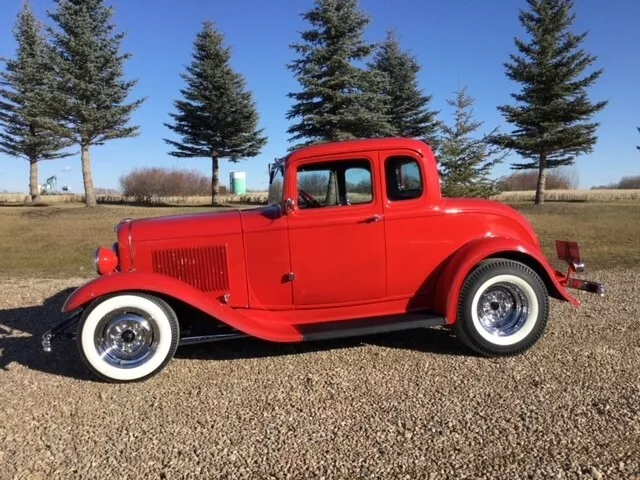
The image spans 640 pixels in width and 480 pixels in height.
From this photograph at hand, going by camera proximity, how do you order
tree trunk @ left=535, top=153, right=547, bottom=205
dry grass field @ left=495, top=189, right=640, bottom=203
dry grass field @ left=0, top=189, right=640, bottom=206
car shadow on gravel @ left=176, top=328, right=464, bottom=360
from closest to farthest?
car shadow on gravel @ left=176, top=328, right=464, bottom=360 → tree trunk @ left=535, top=153, right=547, bottom=205 → dry grass field @ left=0, top=189, right=640, bottom=206 → dry grass field @ left=495, top=189, right=640, bottom=203

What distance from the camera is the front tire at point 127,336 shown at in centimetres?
427

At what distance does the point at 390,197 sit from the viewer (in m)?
4.86

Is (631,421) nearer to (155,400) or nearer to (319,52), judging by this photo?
(155,400)

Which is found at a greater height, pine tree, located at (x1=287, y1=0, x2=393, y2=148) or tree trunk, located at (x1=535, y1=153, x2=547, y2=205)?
pine tree, located at (x1=287, y1=0, x2=393, y2=148)

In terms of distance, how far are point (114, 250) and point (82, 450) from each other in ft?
6.74

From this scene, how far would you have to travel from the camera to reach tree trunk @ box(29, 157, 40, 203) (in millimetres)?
34750

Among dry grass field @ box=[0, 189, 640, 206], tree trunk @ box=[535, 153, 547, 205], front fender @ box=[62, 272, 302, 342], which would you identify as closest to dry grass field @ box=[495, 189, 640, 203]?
dry grass field @ box=[0, 189, 640, 206]

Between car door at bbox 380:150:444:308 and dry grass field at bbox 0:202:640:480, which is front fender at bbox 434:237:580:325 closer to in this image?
car door at bbox 380:150:444:308

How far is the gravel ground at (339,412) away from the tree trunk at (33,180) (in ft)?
110

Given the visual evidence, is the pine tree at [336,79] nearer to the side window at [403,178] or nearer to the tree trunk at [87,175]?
the tree trunk at [87,175]

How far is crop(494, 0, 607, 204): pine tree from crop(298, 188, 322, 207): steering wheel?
88.3ft

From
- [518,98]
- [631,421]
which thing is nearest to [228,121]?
[518,98]

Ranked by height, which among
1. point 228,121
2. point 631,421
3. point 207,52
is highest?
point 207,52

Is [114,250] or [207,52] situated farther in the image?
[207,52]
